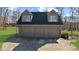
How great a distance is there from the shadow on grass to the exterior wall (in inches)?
2.1

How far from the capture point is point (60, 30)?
2.93m

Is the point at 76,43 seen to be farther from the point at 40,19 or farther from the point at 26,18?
the point at 26,18

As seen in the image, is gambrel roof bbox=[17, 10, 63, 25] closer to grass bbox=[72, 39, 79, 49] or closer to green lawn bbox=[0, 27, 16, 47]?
green lawn bbox=[0, 27, 16, 47]

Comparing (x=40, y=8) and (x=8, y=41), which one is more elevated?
(x=40, y=8)

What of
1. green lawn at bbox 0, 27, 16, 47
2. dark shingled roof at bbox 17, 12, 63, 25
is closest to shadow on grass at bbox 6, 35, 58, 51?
green lawn at bbox 0, 27, 16, 47

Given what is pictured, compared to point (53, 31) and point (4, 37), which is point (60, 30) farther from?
point (4, 37)

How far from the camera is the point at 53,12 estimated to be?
294cm

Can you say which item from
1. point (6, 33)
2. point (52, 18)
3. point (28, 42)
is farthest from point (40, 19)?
point (6, 33)

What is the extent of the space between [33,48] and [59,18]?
49 centimetres

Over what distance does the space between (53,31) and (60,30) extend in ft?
0.29

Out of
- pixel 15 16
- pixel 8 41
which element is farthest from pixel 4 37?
pixel 15 16

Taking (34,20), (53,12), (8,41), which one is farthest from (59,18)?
(8,41)
